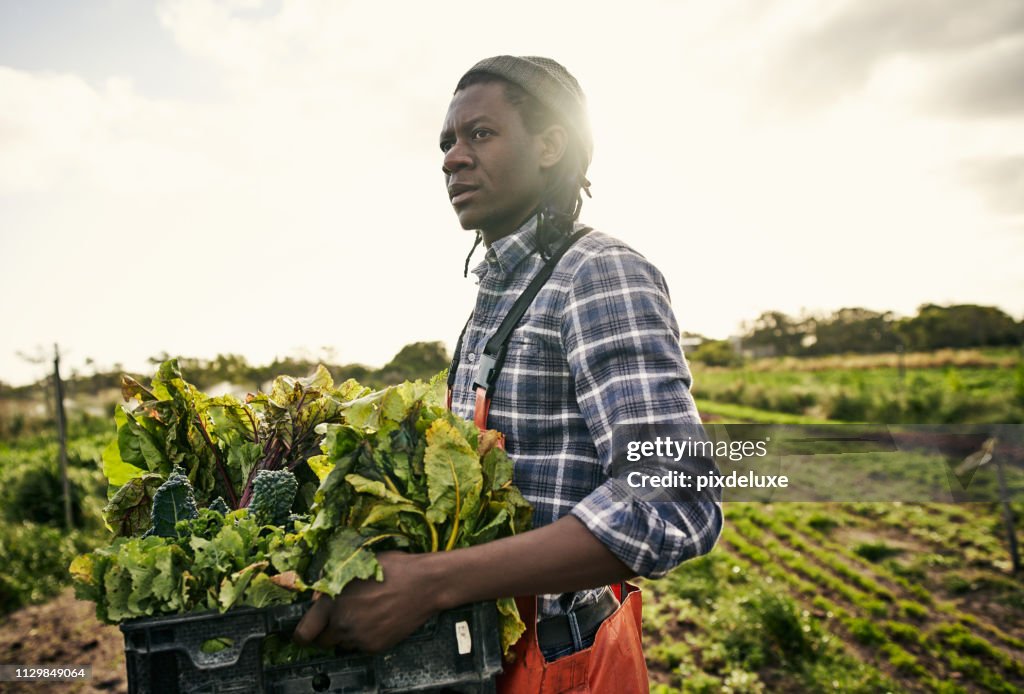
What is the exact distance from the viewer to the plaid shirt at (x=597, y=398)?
126cm

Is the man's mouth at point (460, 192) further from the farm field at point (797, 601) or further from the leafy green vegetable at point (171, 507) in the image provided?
the farm field at point (797, 601)

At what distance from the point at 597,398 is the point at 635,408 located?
0.10 m

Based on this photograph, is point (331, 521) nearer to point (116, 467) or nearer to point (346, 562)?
point (346, 562)

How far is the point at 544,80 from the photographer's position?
70.1 inches

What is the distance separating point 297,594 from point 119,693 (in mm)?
4732

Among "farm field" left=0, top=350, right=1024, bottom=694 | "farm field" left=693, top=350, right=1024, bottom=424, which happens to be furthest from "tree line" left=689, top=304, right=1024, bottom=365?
"farm field" left=0, top=350, right=1024, bottom=694

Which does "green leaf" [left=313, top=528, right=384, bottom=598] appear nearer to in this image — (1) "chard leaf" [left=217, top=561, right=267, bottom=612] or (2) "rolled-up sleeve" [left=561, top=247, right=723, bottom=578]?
(1) "chard leaf" [left=217, top=561, right=267, bottom=612]

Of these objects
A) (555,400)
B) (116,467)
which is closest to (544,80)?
(555,400)

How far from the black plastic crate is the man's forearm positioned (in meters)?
0.08

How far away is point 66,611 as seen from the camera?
20.7ft

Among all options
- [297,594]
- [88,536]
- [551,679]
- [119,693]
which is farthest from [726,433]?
[88,536]

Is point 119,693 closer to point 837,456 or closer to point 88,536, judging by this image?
point 88,536

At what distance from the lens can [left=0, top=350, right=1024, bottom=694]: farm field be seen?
482 cm

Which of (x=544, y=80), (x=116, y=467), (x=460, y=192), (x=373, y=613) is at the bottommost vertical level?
(x=373, y=613)
